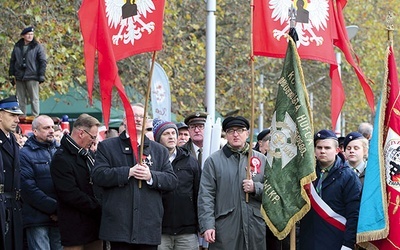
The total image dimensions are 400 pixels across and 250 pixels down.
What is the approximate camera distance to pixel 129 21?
10.8 m

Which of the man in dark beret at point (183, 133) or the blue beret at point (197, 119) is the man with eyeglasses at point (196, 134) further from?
the man in dark beret at point (183, 133)

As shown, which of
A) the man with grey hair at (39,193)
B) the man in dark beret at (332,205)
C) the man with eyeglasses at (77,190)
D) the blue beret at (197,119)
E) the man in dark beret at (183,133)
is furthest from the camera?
the man in dark beret at (183,133)

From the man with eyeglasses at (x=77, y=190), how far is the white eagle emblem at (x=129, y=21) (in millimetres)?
1265

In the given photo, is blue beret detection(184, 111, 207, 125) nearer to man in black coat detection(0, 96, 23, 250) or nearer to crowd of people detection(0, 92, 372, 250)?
crowd of people detection(0, 92, 372, 250)

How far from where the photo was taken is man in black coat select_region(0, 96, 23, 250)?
1134cm

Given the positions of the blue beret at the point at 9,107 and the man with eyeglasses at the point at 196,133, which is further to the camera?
the man with eyeglasses at the point at 196,133

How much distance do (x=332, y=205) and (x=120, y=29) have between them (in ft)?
9.32

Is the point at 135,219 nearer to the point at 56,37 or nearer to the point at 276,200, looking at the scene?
the point at 276,200

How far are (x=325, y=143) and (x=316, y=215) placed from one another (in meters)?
0.74

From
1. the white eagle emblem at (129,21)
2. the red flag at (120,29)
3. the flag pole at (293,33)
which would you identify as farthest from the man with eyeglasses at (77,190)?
the flag pole at (293,33)

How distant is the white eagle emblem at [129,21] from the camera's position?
1084cm

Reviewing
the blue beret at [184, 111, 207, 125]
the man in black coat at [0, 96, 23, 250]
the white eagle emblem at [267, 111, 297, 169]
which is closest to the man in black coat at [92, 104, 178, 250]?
the white eagle emblem at [267, 111, 297, 169]

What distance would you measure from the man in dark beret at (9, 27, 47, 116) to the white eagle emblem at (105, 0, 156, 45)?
27.3ft

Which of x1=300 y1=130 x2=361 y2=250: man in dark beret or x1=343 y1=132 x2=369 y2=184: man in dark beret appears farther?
x1=343 y1=132 x2=369 y2=184: man in dark beret
